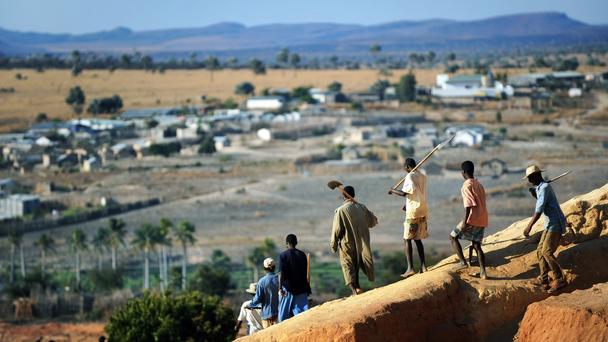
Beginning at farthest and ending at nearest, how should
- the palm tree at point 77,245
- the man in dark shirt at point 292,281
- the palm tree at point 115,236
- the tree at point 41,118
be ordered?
the tree at point 41,118 → the palm tree at point 115,236 → the palm tree at point 77,245 → the man in dark shirt at point 292,281

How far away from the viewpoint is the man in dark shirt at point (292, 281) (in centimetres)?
955

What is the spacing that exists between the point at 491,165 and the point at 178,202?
43.3ft

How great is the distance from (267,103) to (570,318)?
78115 millimetres

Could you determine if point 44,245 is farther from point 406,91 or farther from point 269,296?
point 406,91

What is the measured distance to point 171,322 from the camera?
65.2 feet

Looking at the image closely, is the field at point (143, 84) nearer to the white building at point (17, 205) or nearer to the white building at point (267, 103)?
the white building at point (267, 103)

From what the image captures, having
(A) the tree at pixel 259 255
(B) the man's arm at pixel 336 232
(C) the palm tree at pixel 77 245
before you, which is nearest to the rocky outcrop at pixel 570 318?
(B) the man's arm at pixel 336 232

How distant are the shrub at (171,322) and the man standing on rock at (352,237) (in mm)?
9868

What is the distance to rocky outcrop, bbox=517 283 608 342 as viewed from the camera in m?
7.68

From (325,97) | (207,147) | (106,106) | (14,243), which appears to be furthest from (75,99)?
(14,243)

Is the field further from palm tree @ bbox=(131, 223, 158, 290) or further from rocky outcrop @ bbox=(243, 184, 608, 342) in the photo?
rocky outcrop @ bbox=(243, 184, 608, 342)

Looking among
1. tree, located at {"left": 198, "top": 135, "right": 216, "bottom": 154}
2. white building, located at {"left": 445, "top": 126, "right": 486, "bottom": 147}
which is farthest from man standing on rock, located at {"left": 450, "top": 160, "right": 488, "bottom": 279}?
tree, located at {"left": 198, "top": 135, "right": 216, "bottom": 154}

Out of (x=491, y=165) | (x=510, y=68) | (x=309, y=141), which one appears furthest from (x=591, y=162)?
(x=510, y=68)

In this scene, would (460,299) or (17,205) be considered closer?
(460,299)
